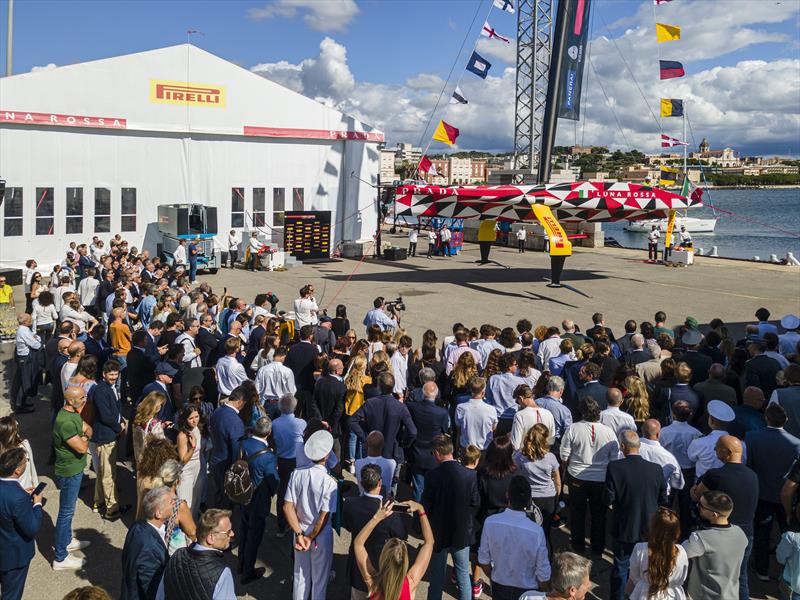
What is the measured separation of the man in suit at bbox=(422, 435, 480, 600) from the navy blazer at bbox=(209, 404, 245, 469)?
199cm

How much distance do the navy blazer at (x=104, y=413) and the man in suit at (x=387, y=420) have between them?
98.4 inches

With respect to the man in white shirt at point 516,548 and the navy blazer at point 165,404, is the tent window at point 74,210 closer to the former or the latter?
the navy blazer at point 165,404

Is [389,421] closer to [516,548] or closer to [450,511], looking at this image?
[450,511]

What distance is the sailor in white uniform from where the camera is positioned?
4863mm

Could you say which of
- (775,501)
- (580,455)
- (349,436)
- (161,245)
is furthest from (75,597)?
(161,245)

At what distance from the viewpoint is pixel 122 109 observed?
2419 cm

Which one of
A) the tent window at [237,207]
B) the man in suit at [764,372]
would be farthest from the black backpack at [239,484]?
the tent window at [237,207]

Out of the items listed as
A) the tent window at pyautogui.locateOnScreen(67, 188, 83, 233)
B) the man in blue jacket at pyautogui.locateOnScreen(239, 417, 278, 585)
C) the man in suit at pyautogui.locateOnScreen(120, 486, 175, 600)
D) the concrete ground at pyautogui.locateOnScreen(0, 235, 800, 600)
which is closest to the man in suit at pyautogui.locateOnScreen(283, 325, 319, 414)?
the concrete ground at pyautogui.locateOnScreen(0, 235, 800, 600)

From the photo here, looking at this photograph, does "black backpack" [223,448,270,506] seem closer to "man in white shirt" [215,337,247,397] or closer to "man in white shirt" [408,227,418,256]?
"man in white shirt" [215,337,247,397]

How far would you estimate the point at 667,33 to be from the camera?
21.4m

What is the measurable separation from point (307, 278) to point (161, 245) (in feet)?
22.2

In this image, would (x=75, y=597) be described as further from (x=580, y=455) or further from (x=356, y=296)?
(x=356, y=296)

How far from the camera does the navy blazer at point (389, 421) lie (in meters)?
6.34

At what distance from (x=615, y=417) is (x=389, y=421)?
225 cm
